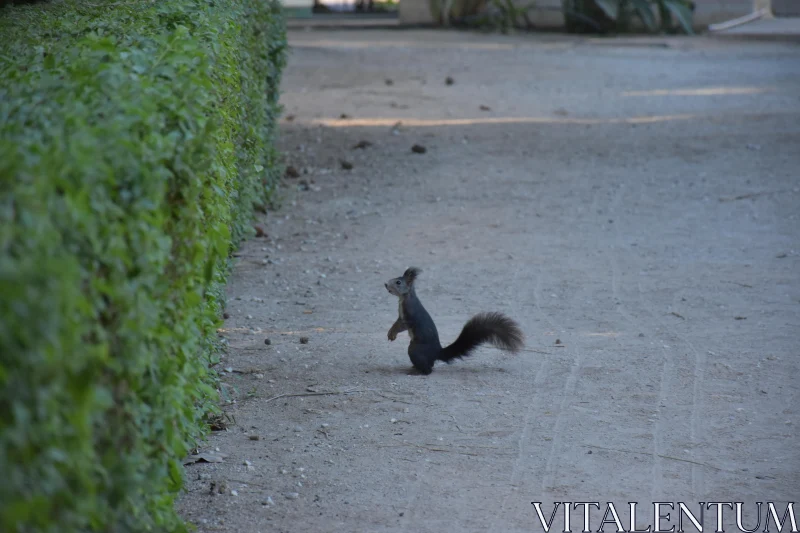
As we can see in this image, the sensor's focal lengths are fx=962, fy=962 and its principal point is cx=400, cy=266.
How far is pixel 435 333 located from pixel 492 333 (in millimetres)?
369

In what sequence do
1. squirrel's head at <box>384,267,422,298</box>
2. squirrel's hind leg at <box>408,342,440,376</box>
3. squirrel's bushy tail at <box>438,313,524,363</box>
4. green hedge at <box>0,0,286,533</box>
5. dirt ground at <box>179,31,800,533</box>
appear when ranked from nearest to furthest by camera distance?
1. green hedge at <box>0,0,286,533</box>
2. dirt ground at <box>179,31,800,533</box>
3. squirrel's bushy tail at <box>438,313,524,363</box>
4. squirrel's hind leg at <box>408,342,440,376</box>
5. squirrel's head at <box>384,267,422,298</box>

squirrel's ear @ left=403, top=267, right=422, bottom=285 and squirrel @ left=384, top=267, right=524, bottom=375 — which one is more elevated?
squirrel's ear @ left=403, top=267, right=422, bottom=285

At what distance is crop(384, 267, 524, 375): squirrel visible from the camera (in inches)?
217

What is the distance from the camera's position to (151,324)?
274 cm

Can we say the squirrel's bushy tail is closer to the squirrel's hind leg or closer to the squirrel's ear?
the squirrel's hind leg

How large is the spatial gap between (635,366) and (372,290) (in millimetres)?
2301

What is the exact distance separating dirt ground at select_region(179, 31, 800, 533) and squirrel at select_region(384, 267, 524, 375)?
0.51 ft

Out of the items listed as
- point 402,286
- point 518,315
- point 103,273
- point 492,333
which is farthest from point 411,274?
point 103,273

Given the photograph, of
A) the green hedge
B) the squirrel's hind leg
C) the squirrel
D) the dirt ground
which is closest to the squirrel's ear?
the squirrel

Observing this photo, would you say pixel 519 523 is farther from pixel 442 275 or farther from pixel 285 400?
pixel 442 275

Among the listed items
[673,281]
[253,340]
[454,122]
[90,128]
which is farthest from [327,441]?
[454,122]

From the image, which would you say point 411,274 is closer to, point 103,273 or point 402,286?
point 402,286

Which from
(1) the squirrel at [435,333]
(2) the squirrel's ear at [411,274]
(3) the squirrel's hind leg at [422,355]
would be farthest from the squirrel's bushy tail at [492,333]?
(2) the squirrel's ear at [411,274]

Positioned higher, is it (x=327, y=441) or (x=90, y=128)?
(x=90, y=128)
